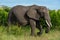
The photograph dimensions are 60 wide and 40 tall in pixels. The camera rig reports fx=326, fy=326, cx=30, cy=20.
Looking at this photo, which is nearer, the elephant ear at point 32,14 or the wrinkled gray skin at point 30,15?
the wrinkled gray skin at point 30,15

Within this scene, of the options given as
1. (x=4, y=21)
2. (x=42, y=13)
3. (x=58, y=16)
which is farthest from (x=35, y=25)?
(x=58, y=16)

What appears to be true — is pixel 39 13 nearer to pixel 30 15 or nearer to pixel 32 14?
pixel 32 14

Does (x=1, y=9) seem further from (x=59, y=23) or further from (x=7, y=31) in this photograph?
(x=7, y=31)

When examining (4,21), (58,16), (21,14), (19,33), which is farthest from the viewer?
(58,16)

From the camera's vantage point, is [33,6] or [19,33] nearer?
[19,33]

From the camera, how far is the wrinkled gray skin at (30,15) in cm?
1647

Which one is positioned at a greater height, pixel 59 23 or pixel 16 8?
pixel 16 8

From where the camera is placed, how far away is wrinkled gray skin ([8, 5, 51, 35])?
1647cm

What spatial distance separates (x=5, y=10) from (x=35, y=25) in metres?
6.52

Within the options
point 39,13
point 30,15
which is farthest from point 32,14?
point 39,13

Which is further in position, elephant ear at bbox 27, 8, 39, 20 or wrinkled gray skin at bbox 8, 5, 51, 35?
elephant ear at bbox 27, 8, 39, 20

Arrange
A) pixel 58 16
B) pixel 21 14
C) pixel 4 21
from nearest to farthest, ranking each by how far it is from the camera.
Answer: pixel 21 14, pixel 4 21, pixel 58 16

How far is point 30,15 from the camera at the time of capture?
16594 millimetres

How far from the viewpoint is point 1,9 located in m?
21.9
